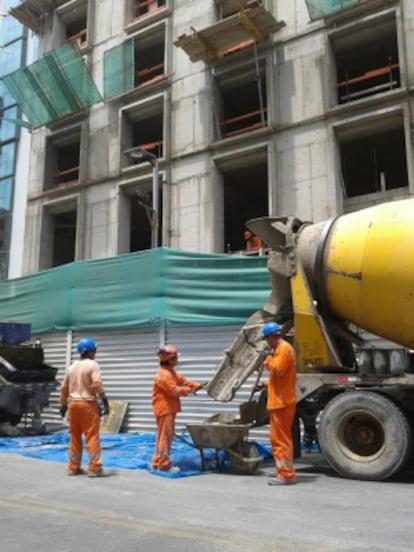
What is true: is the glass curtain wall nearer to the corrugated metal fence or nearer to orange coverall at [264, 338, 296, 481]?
the corrugated metal fence

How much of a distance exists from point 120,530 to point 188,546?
745mm

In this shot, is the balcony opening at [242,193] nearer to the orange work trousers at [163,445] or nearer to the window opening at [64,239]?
the window opening at [64,239]

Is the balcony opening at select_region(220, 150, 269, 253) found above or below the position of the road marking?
above

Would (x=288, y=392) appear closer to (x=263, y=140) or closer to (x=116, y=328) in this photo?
(x=116, y=328)

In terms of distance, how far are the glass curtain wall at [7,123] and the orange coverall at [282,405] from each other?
2272cm

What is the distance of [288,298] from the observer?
28.1 ft

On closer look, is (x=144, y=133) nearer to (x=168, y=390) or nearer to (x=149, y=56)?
(x=149, y=56)

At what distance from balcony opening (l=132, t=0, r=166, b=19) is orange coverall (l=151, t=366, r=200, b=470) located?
69.0ft

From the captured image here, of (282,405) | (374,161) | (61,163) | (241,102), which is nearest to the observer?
(282,405)

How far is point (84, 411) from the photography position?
297 inches

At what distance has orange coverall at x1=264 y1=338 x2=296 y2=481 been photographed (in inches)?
270

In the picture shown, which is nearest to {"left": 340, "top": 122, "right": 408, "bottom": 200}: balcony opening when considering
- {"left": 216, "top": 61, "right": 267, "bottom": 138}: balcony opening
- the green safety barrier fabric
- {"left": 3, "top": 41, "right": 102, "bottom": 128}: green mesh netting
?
{"left": 216, "top": 61, "right": 267, "bottom": 138}: balcony opening

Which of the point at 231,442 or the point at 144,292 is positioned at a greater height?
the point at 144,292

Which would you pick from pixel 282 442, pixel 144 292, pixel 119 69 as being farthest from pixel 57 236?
pixel 282 442
